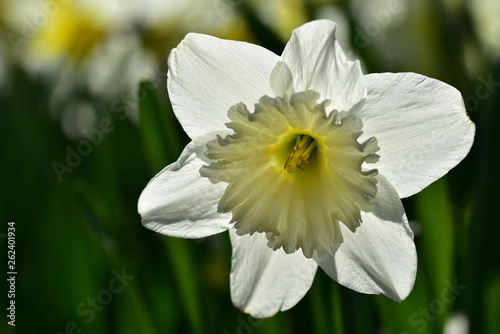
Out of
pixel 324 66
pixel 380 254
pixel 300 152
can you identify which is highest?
pixel 324 66

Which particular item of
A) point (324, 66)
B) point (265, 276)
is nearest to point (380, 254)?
point (265, 276)

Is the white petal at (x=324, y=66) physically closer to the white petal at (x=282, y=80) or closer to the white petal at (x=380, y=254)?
the white petal at (x=282, y=80)

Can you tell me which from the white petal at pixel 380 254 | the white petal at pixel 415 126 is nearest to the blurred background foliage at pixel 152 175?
the white petal at pixel 380 254

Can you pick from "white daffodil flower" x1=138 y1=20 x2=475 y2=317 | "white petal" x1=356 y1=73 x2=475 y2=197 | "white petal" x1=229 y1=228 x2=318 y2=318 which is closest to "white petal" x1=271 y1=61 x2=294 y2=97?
"white daffodil flower" x1=138 y1=20 x2=475 y2=317

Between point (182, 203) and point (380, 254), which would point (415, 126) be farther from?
point (182, 203)

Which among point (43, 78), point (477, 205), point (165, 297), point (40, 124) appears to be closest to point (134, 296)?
point (165, 297)

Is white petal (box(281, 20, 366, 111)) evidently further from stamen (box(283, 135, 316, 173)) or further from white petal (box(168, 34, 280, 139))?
stamen (box(283, 135, 316, 173))
